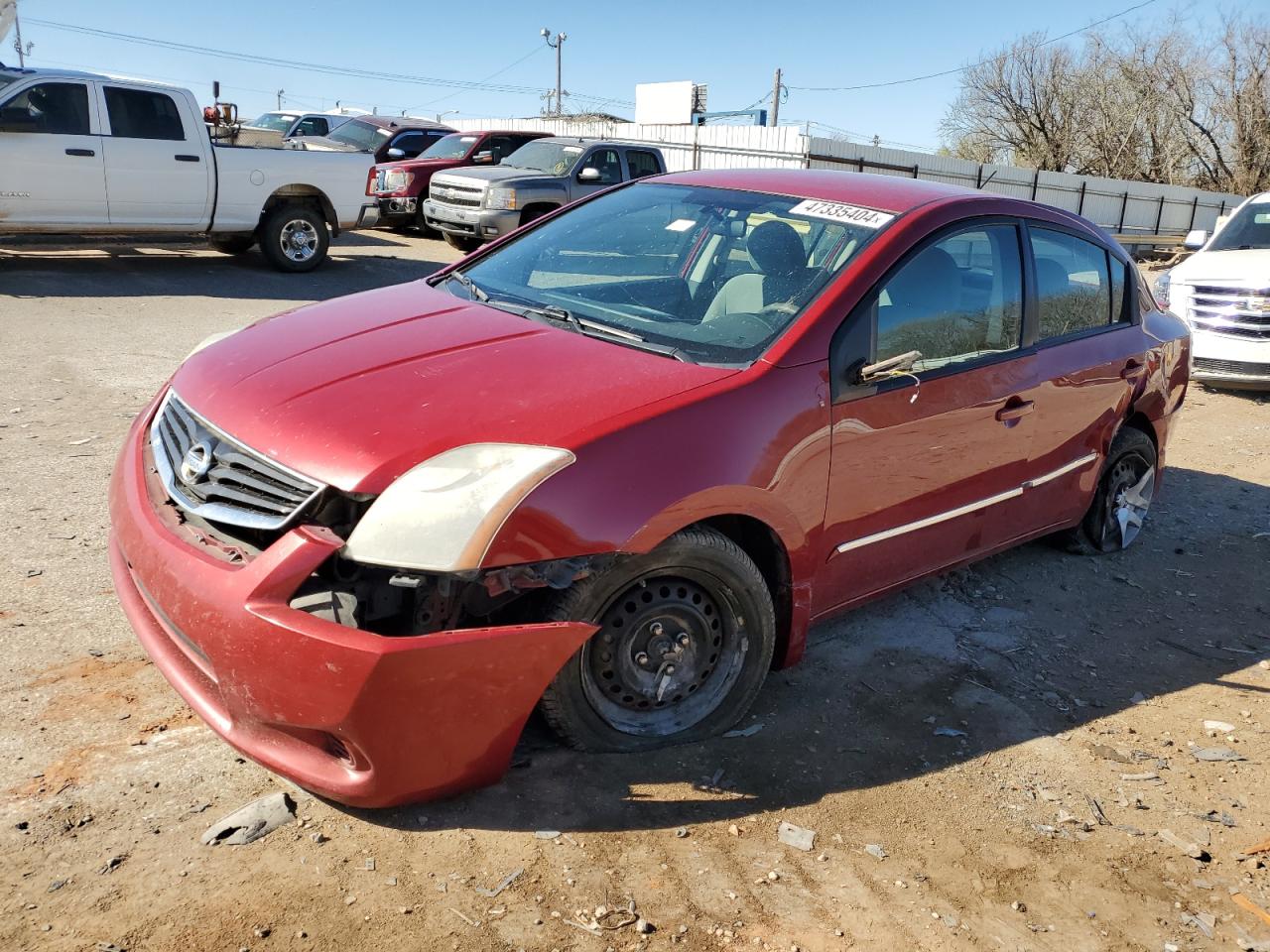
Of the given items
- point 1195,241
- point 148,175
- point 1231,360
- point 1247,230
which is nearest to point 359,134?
point 148,175

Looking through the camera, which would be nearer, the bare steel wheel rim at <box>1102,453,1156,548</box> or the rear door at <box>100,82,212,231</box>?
the bare steel wheel rim at <box>1102,453,1156,548</box>

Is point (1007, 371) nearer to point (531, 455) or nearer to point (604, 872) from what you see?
point (531, 455)

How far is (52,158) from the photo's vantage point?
10.6 metres

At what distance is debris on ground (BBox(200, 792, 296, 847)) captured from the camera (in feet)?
9.20

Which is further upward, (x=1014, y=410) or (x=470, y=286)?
(x=470, y=286)

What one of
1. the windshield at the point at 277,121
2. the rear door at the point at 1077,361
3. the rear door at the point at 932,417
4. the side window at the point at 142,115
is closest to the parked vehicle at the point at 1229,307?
the rear door at the point at 1077,361

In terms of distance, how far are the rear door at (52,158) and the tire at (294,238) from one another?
194 cm

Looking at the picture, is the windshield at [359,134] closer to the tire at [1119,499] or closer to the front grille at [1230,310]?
the front grille at [1230,310]

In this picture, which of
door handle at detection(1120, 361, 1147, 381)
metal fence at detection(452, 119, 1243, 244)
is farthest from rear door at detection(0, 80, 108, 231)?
metal fence at detection(452, 119, 1243, 244)

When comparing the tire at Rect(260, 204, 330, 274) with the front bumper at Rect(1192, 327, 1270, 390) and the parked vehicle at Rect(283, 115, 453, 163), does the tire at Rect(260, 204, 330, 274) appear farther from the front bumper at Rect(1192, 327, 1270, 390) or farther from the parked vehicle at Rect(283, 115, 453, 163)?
the front bumper at Rect(1192, 327, 1270, 390)

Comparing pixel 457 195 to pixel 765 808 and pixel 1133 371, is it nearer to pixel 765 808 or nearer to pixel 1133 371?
pixel 1133 371

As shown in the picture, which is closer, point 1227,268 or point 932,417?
point 932,417

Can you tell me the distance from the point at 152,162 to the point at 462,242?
559 centimetres

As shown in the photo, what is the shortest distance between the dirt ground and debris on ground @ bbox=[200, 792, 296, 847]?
0.03m
